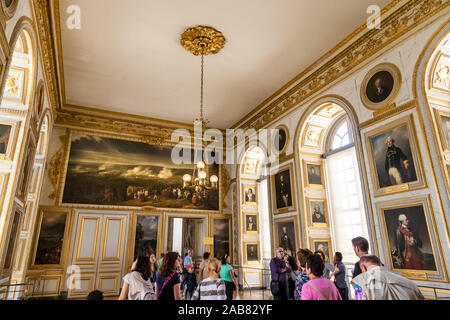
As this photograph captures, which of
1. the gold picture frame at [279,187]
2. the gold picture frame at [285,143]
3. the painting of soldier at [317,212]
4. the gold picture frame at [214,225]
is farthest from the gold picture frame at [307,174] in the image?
the gold picture frame at [214,225]

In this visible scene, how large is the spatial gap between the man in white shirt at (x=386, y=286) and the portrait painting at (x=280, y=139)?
26.3 feet

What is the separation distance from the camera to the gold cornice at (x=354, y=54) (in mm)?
6395

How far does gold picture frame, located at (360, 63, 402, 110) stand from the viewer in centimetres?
679

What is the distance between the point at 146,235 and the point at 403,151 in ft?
33.1

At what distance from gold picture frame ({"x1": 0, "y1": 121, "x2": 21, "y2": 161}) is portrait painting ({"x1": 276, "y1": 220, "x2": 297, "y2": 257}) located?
8192 millimetres

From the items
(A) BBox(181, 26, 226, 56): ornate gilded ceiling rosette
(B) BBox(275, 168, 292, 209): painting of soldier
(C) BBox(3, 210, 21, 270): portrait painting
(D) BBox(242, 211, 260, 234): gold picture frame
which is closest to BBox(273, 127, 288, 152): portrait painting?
(B) BBox(275, 168, 292, 209): painting of soldier

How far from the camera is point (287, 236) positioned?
32.2 feet

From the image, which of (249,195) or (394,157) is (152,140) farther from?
(394,157)

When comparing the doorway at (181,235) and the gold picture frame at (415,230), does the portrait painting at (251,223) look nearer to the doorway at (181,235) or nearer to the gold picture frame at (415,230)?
the doorway at (181,235)

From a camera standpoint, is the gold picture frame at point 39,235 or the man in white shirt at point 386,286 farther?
the gold picture frame at point 39,235

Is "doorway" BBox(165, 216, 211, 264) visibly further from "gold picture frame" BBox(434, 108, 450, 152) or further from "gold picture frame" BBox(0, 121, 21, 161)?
"gold picture frame" BBox(434, 108, 450, 152)

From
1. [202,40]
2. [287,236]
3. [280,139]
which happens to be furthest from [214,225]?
[202,40]
